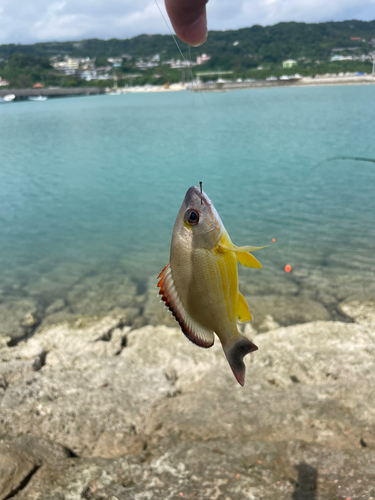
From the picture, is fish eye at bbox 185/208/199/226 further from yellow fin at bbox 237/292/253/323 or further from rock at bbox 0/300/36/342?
rock at bbox 0/300/36/342

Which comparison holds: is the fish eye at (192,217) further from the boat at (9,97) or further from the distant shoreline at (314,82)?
the boat at (9,97)

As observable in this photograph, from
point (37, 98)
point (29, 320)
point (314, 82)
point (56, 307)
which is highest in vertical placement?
point (37, 98)

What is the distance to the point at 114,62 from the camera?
373 ft

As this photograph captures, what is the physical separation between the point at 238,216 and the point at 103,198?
341 inches

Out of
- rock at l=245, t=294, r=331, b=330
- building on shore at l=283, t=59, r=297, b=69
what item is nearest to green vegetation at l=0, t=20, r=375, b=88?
building on shore at l=283, t=59, r=297, b=69

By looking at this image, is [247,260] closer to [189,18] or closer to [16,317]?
[189,18]

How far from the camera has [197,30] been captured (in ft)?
5.99

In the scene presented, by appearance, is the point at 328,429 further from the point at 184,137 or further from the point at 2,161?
the point at 184,137

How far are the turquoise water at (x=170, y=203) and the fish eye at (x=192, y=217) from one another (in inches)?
56.2

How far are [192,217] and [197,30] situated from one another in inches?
33.0

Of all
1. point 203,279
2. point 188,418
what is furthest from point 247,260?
point 188,418

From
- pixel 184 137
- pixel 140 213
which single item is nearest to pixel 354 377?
pixel 140 213

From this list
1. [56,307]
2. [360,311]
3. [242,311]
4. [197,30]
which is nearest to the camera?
[197,30]

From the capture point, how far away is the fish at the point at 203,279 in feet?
5.74
